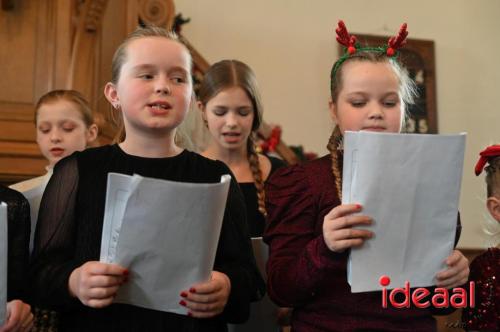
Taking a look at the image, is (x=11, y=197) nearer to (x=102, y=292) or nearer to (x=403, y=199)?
(x=102, y=292)

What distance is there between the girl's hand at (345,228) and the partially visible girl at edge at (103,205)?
0.25 metres

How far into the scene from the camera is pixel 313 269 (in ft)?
4.59

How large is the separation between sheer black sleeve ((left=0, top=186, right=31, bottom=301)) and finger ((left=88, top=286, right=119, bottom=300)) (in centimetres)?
27

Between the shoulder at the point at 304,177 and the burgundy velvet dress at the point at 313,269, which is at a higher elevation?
the shoulder at the point at 304,177

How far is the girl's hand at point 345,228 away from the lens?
1271 millimetres

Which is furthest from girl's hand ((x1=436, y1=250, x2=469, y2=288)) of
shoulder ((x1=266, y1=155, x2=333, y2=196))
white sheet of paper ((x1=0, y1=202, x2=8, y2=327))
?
white sheet of paper ((x1=0, y1=202, x2=8, y2=327))

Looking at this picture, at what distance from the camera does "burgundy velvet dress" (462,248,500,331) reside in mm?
1812

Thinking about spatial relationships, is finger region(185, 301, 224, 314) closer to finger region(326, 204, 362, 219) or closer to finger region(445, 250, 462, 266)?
finger region(326, 204, 362, 219)

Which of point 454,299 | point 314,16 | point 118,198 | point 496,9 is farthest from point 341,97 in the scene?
point 496,9

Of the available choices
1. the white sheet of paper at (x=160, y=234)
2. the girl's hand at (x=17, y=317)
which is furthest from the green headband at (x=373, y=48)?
the girl's hand at (x=17, y=317)

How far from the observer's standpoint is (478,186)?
5684mm

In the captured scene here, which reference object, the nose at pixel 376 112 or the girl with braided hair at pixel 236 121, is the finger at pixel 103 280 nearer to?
the nose at pixel 376 112

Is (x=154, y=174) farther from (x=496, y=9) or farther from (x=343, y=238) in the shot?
(x=496, y=9)

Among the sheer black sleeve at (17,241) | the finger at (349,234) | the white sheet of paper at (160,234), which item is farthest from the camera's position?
the sheer black sleeve at (17,241)
